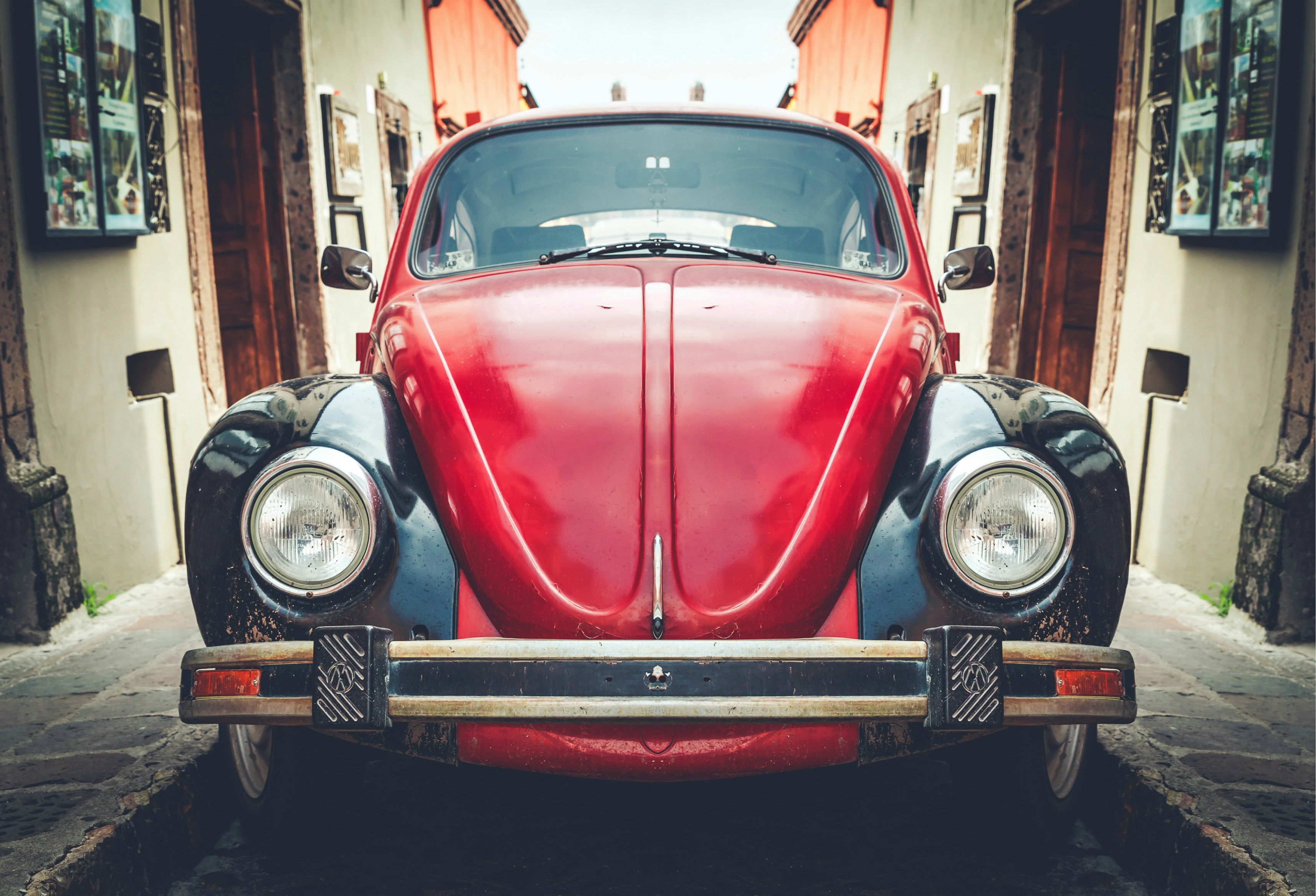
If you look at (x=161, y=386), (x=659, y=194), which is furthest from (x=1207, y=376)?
(x=161, y=386)

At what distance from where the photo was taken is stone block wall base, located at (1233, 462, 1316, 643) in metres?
3.70

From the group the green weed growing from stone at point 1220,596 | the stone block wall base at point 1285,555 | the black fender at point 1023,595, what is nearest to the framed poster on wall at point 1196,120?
the stone block wall base at point 1285,555

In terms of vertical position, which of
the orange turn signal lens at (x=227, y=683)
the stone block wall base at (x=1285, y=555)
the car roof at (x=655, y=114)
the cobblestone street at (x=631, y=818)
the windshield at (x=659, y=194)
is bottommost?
the cobblestone street at (x=631, y=818)

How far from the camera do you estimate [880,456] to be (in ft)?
7.02

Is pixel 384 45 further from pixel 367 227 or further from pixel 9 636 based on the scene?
pixel 9 636

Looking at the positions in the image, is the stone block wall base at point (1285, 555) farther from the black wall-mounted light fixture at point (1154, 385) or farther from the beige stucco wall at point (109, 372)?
the beige stucco wall at point (109, 372)

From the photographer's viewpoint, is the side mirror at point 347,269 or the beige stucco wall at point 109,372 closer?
the side mirror at point 347,269

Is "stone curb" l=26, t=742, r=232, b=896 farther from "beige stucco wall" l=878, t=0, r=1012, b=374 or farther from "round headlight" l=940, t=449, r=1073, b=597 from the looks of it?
"beige stucco wall" l=878, t=0, r=1012, b=374

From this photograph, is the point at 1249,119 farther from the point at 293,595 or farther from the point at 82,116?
the point at 82,116

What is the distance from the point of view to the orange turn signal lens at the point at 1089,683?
188 cm

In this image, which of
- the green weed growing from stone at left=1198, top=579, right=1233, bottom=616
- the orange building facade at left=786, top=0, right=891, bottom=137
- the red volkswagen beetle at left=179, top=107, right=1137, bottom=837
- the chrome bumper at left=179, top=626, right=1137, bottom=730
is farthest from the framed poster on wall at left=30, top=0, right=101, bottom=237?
the orange building facade at left=786, top=0, right=891, bottom=137

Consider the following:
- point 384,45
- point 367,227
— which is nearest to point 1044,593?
point 367,227

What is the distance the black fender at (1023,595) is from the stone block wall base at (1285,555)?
79.9 inches

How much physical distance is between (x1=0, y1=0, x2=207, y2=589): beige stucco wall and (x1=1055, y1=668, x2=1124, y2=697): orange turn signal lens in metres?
3.53
